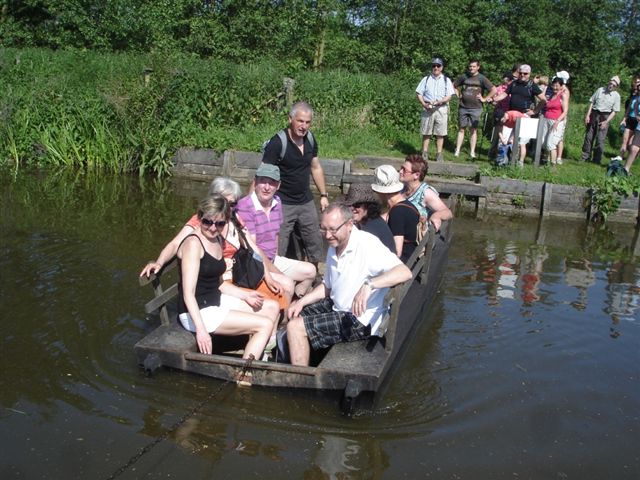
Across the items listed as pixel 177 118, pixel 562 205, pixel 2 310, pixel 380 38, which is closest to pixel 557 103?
pixel 562 205

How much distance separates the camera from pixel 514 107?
15039mm

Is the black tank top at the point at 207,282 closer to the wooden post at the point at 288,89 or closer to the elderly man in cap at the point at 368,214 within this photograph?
the elderly man in cap at the point at 368,214

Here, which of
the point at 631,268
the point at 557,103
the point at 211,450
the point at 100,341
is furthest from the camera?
the point at 557,103

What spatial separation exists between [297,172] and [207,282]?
238cm

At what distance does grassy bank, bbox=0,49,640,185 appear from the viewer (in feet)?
51.3

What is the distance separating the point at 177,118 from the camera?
1603cm

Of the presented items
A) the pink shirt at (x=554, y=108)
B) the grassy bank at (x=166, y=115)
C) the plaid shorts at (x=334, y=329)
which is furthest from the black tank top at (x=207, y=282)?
the pink shirt at (x=554, y=108)

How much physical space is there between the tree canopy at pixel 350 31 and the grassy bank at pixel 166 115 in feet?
20.4

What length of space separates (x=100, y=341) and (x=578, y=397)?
4291 mm

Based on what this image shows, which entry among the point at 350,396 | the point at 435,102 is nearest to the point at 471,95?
the point at 435,102

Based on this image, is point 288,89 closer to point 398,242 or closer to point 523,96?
point 523,96

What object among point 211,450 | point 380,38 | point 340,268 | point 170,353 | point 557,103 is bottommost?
point 211,450

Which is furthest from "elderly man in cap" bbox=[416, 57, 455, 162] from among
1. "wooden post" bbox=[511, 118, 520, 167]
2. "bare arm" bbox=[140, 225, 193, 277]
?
"bare arm" bbox=[140, 225, 193, 277]

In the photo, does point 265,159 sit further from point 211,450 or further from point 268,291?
point 211,450
